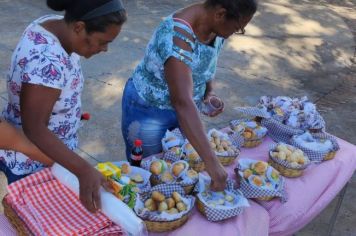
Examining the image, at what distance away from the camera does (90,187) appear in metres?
1.54

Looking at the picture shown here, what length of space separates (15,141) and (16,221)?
301mm

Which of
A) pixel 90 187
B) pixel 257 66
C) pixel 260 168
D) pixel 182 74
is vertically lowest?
pixel 257 66

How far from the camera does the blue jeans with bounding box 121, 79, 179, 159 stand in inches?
94.2

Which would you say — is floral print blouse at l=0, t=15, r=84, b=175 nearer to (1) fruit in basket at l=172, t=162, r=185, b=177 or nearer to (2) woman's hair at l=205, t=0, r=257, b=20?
(1) fruit in basket at l=172, t=162, r=185, b=177

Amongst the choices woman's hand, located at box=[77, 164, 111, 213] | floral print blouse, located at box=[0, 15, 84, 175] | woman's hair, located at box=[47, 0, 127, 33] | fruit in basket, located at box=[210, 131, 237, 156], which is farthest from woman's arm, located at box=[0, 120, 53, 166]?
fruit in basket, located at box=[210, 131, 237, 156]

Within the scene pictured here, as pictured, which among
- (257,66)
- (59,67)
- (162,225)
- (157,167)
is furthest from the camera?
(257,66)

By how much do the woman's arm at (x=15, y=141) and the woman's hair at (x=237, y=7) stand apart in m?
1.03

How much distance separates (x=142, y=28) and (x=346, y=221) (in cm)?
465

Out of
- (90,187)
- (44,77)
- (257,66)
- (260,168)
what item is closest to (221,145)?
(260,168)

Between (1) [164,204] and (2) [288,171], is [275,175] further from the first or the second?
(1) [164,204]

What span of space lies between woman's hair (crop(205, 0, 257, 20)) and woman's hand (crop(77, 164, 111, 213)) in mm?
963

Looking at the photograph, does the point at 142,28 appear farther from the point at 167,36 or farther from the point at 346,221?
the point at 167,36

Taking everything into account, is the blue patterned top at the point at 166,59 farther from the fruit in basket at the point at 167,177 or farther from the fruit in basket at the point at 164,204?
the fruit in basket at the point at 164,204

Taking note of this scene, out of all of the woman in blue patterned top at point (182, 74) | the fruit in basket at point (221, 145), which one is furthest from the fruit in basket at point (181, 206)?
the fruit in basket at point (221, 145)
